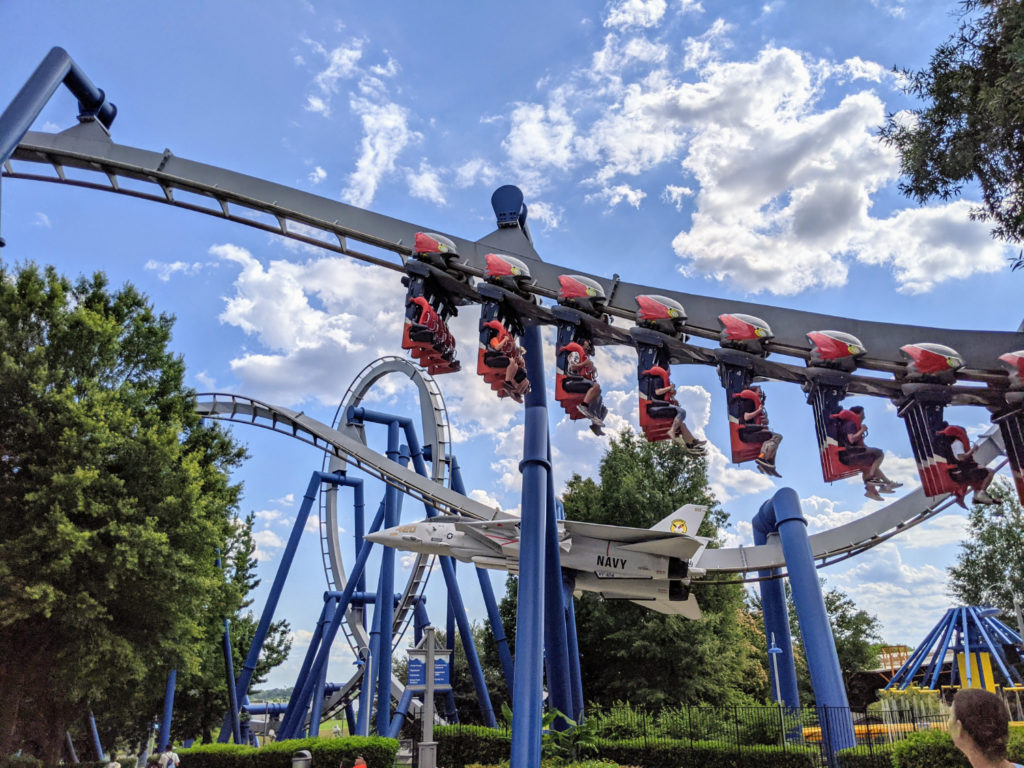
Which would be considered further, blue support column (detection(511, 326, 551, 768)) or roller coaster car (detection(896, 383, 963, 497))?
blue support column (detection(511, 326, 551, 768))

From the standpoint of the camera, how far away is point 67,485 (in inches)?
581

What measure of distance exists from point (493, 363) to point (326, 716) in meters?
23.4

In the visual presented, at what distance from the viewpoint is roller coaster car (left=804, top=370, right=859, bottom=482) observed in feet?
28.5

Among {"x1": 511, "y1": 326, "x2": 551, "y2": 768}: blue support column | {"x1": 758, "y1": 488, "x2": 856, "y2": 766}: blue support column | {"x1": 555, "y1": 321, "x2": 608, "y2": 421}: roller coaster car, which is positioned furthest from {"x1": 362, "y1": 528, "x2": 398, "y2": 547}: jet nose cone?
{"x1": 758, "y1": 488, "x2": 856, "y2": 766}: blue support column

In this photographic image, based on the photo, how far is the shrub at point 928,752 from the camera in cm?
1063

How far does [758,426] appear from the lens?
892 cm

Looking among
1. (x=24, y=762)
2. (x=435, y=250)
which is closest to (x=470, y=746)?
(x=435, y=250)

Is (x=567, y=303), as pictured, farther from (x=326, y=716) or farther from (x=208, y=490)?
(x=326, y=716)

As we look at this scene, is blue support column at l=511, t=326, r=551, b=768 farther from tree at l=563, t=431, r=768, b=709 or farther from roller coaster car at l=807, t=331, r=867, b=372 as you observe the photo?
tree at l=563, t=431, r=768, b=709

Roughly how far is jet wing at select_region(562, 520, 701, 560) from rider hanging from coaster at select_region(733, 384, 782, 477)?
7.30 metres

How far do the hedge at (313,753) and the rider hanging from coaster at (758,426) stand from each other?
1138 cm

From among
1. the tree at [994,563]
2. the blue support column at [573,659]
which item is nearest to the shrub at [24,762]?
the blue support column at [573,659]

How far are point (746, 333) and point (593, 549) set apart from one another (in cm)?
835

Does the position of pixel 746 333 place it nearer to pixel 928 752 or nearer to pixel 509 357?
pixel 509 357
